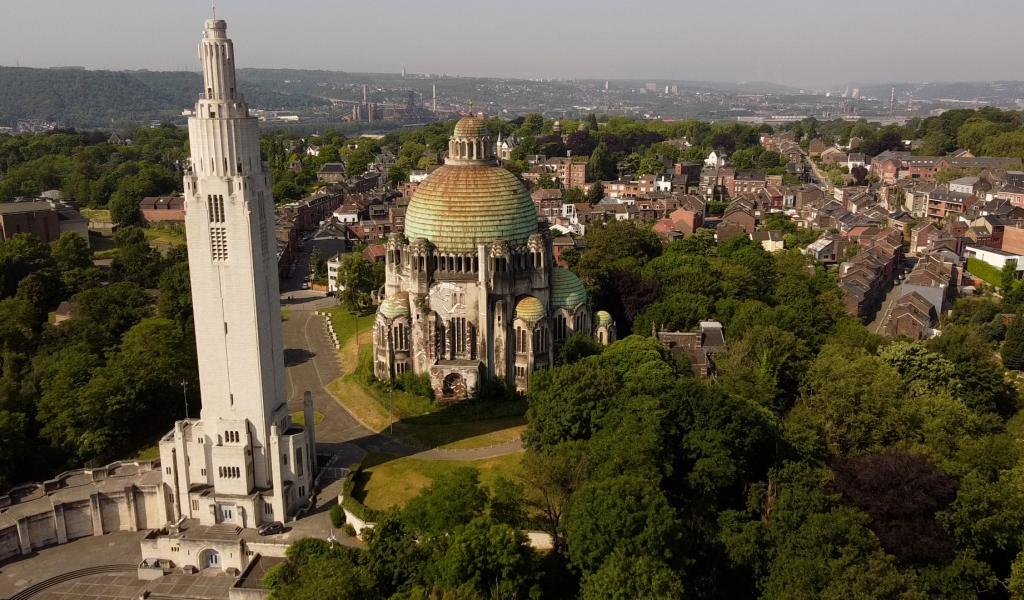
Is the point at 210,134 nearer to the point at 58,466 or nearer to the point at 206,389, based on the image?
the point at 206,389

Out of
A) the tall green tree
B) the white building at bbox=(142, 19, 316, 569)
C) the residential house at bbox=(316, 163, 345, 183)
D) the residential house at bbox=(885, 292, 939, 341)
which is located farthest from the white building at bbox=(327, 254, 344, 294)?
the residential house at bbox=(316, 163, 345, 183)

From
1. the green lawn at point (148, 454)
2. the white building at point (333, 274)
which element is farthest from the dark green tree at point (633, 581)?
the white building at point (333, 274)

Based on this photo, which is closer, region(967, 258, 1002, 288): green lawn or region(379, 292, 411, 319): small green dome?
region(379, 292, 411, 319): small green dome

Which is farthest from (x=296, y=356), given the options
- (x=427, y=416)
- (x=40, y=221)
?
(x=40, y=221)

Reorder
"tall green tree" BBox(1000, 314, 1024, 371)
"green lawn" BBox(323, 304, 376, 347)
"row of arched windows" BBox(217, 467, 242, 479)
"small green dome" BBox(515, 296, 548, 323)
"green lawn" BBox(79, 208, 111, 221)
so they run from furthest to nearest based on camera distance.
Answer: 1. "green lawn" BBox(79, 208, 111, 221)
2. "green lawn" BBox(323, 304, 376, 347)
3. "tall green tree" BBox(1000, 314, 1024, 371)
4. "small green dome" BBox(515, 296, 548, 323)
5. "row of arched windows" BBox(217, 467, 242, 479)

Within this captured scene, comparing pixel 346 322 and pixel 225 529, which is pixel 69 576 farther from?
pixel 346 322

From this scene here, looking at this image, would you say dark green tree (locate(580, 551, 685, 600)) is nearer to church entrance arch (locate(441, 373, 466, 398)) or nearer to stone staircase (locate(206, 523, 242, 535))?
stone staircase (locate(206, 523, 242, 535))
